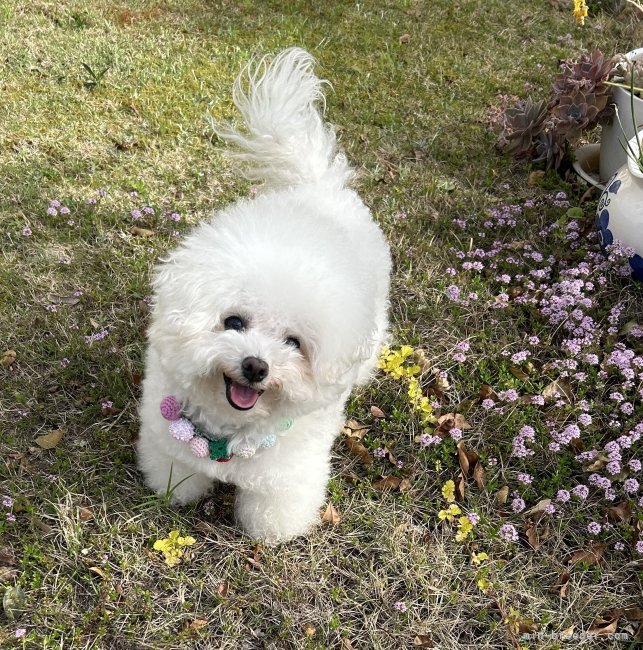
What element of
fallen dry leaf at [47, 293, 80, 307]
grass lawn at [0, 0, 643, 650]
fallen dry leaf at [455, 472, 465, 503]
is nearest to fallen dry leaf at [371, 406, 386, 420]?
grass lawn at [0, 0, 643, 650]

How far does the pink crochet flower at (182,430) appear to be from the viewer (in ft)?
6.90

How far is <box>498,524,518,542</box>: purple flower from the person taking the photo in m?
2.53

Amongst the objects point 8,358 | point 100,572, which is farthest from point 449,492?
point 8,358

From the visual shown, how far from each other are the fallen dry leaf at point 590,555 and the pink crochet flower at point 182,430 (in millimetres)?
1605

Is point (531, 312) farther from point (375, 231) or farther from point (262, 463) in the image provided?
point (262, 463)

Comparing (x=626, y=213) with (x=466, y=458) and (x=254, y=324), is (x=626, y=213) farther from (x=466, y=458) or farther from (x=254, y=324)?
(x=254, y=324)

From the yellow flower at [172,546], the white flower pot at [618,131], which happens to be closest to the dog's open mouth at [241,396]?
the yellow flower at [172,546]

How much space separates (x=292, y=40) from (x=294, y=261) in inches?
167

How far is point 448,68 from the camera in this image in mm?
5395

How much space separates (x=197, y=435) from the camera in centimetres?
215

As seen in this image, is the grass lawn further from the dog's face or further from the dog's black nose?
the dog's black nose

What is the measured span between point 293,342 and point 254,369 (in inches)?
9.2

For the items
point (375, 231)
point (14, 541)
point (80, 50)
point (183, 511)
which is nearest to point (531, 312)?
point (375, 231)

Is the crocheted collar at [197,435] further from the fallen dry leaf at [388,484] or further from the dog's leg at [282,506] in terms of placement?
the fallen dry leaf at [388,484]
